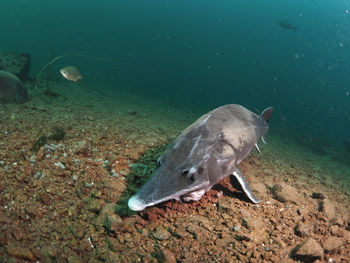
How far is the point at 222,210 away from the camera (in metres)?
3.01

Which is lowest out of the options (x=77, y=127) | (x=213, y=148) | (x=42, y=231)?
(x=77, y=127)

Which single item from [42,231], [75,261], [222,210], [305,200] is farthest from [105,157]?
[305,200]

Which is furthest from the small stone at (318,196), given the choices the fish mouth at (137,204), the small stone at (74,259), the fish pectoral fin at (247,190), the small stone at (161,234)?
the small stone at (74,259)

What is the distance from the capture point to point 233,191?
Answer: 351 centimetres

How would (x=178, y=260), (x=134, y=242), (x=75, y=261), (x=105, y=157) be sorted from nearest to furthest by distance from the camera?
(x=75, y=261)
(x=178, y=260)
(x=134, y=242)
(x=105, y=157)

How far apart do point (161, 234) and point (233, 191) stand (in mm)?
1574

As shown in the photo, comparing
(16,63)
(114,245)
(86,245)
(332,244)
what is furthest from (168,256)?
(16,63)

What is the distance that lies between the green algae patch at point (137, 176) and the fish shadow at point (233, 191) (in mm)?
1210

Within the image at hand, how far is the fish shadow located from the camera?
133 inches

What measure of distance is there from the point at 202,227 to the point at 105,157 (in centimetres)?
223

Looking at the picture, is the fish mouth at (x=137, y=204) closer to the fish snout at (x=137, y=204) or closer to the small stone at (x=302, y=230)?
the fish snout at (x=137, y=204)

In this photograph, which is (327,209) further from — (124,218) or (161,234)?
(124,218)

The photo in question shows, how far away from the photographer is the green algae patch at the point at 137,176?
274cm

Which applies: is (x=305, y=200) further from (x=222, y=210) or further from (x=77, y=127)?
(x=77, y=127)
